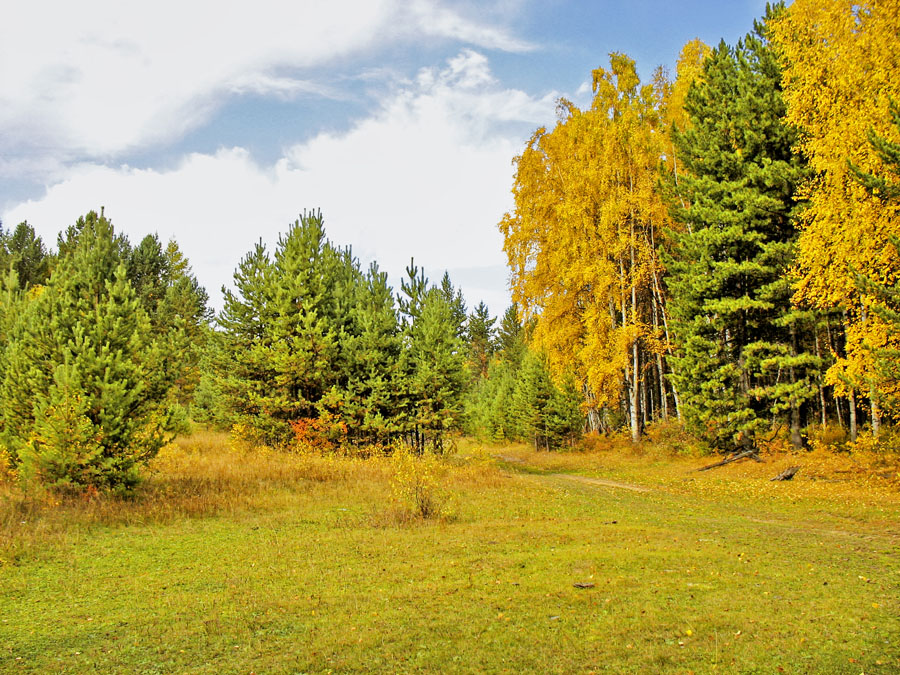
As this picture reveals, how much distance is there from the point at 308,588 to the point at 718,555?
6735mm

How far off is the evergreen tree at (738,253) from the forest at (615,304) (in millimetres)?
103

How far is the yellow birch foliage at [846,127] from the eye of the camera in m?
14.9

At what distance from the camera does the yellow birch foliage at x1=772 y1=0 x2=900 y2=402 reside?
48.8 ft

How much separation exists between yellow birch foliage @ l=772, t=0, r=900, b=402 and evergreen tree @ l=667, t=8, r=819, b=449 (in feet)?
13.2

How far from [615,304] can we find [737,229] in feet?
29.4

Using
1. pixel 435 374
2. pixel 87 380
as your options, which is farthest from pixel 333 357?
pixel 87 380

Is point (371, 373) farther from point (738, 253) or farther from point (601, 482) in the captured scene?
point (738, 253)

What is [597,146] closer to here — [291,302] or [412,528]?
[291,302]

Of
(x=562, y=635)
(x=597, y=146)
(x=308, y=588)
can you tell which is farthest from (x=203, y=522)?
(x=597, y=146)

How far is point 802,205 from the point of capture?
19047 mm

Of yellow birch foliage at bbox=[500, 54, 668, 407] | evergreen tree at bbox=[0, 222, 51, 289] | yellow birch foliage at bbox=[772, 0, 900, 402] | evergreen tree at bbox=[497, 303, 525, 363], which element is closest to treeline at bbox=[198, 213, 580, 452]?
yellow birch foliage at bbox=[500, 54, 668, 407]

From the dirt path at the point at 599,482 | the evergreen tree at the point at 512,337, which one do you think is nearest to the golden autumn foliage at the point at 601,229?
the dirt path at the point at 599,482

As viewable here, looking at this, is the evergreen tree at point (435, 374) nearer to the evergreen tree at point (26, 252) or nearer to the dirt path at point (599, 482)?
the dirt path at point (599, 482)

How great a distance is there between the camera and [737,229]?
21391 mm
